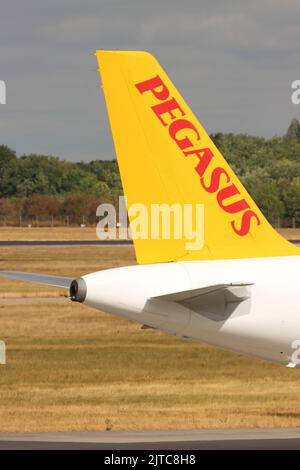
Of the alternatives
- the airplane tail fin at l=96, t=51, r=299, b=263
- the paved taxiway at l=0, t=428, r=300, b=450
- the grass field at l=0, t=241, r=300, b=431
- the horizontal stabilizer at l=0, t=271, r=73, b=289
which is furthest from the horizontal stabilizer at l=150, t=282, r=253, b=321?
the grass field at l=0, t=241, r=300, b=431

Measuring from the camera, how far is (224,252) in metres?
30.6

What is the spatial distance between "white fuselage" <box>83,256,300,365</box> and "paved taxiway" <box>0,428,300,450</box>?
3.95 m

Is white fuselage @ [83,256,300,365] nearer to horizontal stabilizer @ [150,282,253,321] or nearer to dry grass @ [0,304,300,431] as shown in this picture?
horizontal stabilizer @ [150,282,253,321]

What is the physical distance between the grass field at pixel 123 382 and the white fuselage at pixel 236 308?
31.4ft

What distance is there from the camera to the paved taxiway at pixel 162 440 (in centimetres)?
3338

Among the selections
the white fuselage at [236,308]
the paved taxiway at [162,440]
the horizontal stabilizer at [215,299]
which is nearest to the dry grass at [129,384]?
the paved taxiway at [162,440]

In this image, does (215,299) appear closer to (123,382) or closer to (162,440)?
(162,440)

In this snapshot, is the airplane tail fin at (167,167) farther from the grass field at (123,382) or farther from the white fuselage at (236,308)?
the grass field at (123,382)

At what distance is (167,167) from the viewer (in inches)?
1182

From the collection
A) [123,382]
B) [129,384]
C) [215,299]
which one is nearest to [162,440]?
[215,299]

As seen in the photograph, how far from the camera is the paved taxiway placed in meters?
33.4

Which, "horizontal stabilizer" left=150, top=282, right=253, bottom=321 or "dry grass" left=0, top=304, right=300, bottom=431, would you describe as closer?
"horizontal stabilizer" left=150, top=282, right=253, bottom=321

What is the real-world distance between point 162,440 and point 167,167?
9.13 meters
